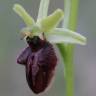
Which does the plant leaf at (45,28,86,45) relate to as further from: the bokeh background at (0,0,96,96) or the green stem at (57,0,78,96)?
the bokeh background at (0,0,96,96)

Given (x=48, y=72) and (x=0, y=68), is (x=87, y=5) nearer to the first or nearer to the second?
(x=0, y=68)

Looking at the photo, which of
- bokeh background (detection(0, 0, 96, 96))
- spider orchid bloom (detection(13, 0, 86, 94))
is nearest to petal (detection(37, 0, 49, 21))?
spider orchid bloom (detection(13, 0, 86, 94))

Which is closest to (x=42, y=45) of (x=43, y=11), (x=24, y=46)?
(x=43, y=11)

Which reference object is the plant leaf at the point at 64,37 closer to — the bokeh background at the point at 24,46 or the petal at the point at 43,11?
the petal at the point at 43,11

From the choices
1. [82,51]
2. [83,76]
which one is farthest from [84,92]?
[82,51]

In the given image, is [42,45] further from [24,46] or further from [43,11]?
[24,46]

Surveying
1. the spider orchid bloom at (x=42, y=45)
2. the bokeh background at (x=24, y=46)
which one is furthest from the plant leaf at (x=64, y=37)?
the bokeh background at (x=24, y=46)

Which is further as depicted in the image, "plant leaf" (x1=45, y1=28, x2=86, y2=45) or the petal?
the petal
